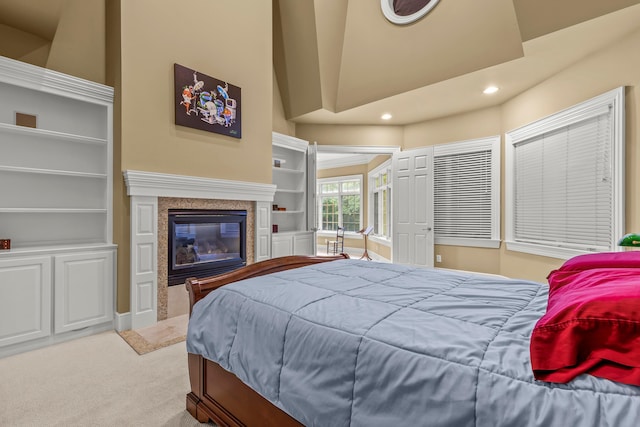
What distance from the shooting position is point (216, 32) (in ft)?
12.2

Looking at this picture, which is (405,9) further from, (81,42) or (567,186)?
(81,42)

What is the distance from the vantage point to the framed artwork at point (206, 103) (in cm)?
338

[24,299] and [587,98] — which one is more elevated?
[587,98]

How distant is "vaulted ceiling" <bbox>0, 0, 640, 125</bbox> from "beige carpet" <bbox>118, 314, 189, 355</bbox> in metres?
2.77

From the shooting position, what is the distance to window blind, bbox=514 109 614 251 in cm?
318

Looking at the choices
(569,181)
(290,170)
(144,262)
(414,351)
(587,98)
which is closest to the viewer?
(414,351)

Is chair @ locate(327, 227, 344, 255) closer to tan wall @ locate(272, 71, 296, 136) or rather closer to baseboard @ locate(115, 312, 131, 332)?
tan wall @ locate(272, 71, 296, 136)

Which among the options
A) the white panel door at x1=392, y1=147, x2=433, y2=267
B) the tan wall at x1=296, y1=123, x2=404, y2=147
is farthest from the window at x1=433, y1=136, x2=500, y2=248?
the tan wall at x1=296, y1=123, x2=404, y2=147

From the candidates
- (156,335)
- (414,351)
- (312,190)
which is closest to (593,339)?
(414,351)

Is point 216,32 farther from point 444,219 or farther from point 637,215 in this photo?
point 637,215

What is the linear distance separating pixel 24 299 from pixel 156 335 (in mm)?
1051

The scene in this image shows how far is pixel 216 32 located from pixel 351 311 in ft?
12.5

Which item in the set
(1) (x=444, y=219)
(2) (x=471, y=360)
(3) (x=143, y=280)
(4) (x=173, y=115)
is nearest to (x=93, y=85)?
(4) (x=173, y=115)

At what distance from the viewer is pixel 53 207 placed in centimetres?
296
